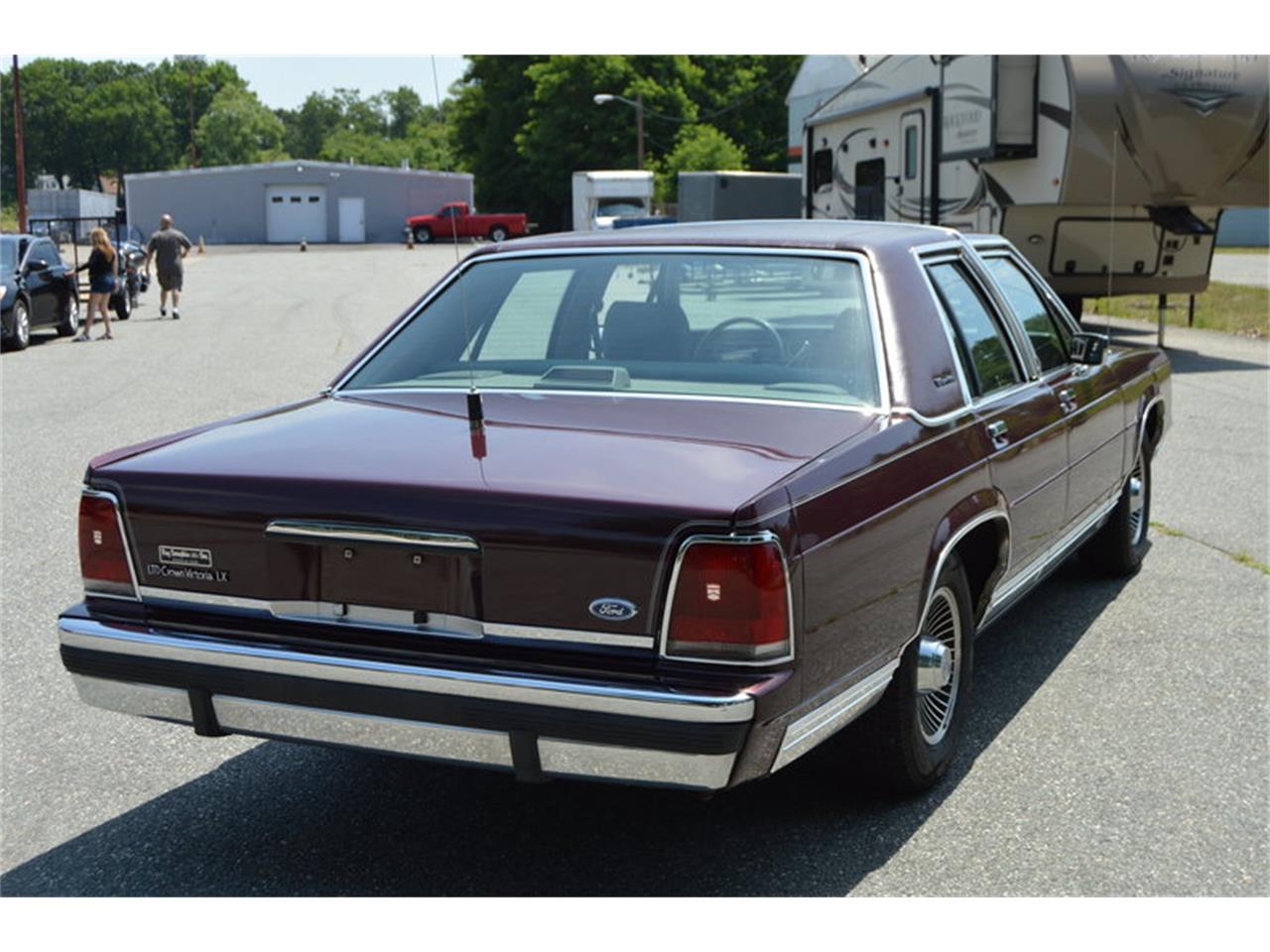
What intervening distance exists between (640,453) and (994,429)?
4.77 ft

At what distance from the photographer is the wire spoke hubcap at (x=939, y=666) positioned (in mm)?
4086

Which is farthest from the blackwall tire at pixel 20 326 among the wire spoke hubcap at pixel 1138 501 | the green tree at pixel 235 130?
the green tree at pixel 235 130

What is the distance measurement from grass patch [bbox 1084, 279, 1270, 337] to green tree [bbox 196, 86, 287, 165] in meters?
90.5

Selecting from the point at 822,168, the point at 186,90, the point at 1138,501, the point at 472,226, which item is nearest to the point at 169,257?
the point at 822,168

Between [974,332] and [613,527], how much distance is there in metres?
2.10

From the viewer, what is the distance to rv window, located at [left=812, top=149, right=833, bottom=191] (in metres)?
20.0

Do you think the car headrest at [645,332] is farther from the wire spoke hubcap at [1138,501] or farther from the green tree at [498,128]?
the green tree at [498,128]

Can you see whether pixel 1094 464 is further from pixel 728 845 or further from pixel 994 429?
pixel 728 845

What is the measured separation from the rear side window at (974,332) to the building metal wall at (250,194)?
6900 centimetres

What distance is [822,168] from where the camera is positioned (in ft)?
66.9

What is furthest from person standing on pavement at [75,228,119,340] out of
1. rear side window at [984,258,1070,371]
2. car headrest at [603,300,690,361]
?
car headrest at [603,300,690,361]

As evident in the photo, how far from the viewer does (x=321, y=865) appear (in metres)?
3.79

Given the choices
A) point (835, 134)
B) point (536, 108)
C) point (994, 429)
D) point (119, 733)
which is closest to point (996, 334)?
point (994, 429)

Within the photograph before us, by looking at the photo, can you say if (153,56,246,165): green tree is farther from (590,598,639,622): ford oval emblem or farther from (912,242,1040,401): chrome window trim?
(590,598,639,622): ford oval emblem
